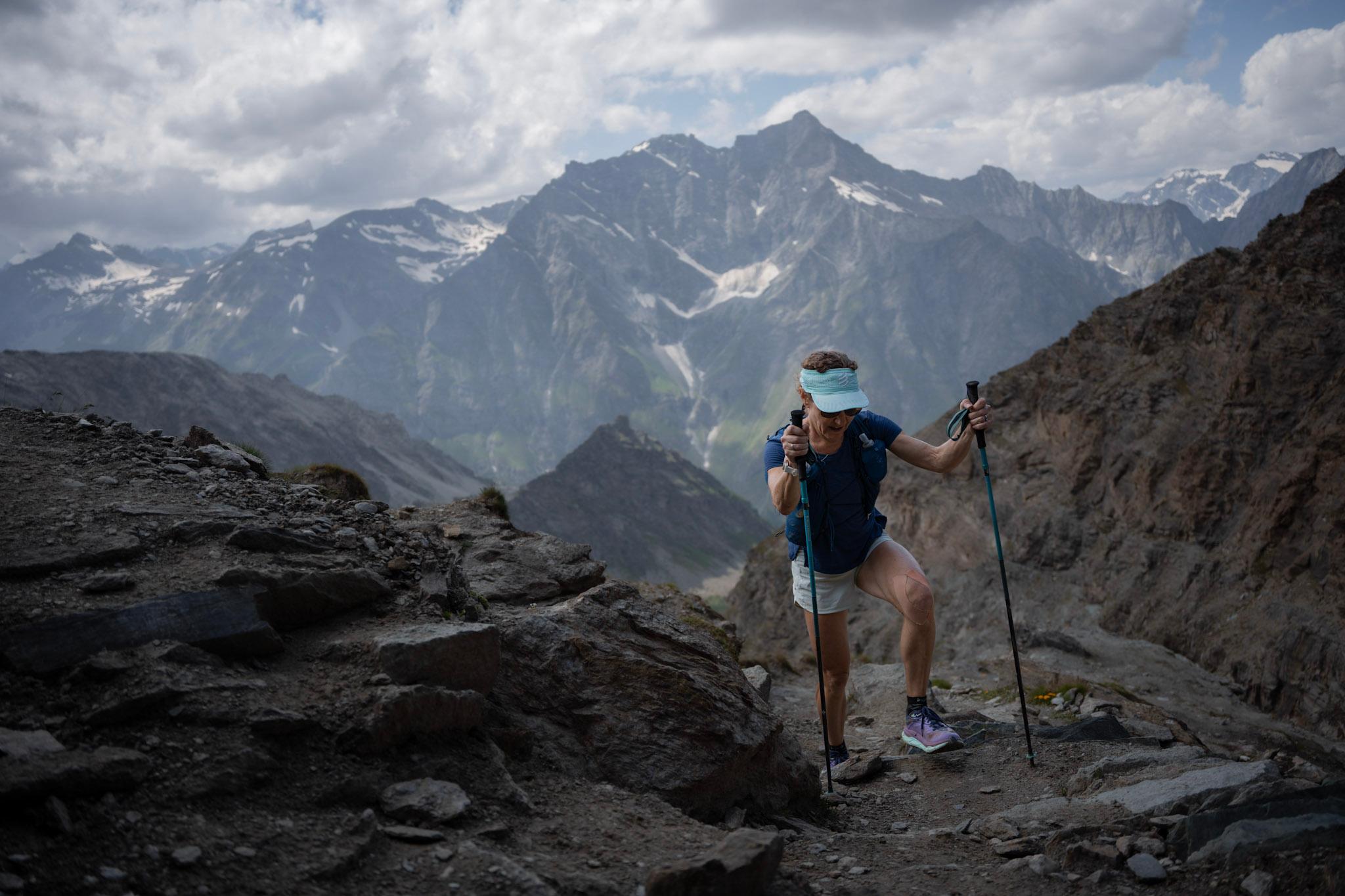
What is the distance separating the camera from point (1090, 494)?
58.7 m

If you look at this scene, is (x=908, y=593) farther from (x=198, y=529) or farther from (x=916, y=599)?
(x=198, y=529)

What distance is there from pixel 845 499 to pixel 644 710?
280cm

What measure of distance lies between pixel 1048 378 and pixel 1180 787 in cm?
6394

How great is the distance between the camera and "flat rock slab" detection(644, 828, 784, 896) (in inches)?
211

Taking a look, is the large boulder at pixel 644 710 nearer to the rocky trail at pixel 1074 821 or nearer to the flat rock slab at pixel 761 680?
the rocky trail at pixel 1074 821

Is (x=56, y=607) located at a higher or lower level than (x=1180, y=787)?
higher

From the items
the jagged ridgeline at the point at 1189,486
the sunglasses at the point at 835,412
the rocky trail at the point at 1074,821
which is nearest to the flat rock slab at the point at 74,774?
the rocky trail at the point at 1074,821

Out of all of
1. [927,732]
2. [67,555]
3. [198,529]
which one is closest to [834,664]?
[927,732]

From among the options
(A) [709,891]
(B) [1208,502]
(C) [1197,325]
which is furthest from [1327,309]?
(A) [709,891]

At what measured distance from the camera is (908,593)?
8422mm

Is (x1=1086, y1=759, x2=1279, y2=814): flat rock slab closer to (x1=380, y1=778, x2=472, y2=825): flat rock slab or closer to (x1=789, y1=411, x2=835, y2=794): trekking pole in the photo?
(x1=789, y1=411, x2=835, y2=794): trekking pole

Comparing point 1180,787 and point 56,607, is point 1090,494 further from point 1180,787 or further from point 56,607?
point 56,607

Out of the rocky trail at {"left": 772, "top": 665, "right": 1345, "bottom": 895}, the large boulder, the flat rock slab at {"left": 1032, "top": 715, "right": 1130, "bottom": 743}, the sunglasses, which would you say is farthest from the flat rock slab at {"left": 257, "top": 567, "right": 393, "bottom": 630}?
the flat rock slab at {"left": 1032, "top": 715, "right": 1130, "bottom": 743}

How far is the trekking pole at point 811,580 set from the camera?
843 centimetres
